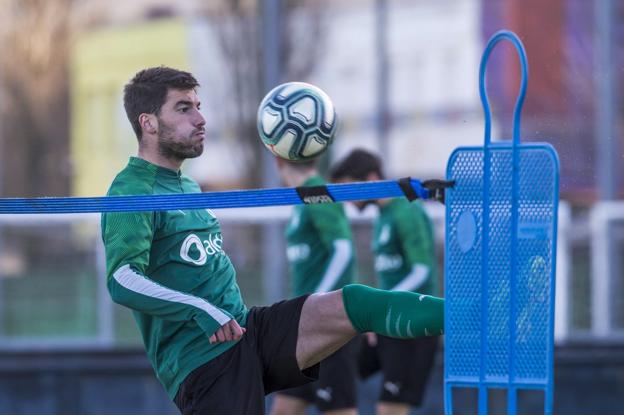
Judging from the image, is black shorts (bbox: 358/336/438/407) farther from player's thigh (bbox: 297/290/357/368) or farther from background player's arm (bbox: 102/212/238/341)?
background player's arm (bbox: 102/212/238/341)

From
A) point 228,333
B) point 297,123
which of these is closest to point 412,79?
point 297,123

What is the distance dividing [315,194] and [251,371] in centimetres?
73

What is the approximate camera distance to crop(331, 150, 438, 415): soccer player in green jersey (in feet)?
23.6

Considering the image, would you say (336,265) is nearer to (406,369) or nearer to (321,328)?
(406,369)

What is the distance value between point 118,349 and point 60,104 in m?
3.91

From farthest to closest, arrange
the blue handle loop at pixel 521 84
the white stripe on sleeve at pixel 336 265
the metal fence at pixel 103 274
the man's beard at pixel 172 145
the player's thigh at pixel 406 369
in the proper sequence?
the metal fence at pixel 103 274
the player's thigh at pixel 406 369
the white stripe on sleeve at pixel 336 265
the man's beard at pixel 172 145
the blue handle loop at pixel 521 84

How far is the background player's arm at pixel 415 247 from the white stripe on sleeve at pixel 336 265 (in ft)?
1.23

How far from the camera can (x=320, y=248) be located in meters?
7.10

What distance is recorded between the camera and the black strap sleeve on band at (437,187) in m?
4.23

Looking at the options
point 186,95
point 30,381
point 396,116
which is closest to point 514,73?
point 396,116

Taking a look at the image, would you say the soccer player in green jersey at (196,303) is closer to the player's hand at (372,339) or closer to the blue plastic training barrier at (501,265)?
the blue plastic training barrier at (501,265)

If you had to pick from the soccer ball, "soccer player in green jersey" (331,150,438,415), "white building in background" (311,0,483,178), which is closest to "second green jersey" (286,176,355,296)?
"soccer player in green jersey" (331,150,438,415)

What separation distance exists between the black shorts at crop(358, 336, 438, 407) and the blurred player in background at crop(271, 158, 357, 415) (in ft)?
0.73

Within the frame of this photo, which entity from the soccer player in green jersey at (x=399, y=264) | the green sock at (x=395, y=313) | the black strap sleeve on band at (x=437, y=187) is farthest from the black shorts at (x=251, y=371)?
the soccer player in green jersey at (x=399, y=264)
